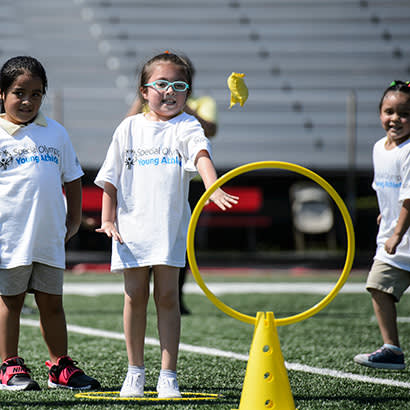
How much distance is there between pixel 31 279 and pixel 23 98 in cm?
69

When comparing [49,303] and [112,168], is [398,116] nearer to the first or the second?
[112,168]

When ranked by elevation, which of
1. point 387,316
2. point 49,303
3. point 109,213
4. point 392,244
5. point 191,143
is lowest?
point 387,316

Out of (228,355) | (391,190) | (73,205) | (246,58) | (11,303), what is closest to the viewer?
(11,303)

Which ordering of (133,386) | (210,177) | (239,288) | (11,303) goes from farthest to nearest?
(239,288), (11,303), (133,386), (210,177)

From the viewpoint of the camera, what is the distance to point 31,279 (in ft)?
9.21

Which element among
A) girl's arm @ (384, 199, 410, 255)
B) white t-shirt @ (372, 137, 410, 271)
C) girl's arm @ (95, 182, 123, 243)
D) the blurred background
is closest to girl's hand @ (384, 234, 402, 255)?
girl's arm @ (384, 199, 410, 255)

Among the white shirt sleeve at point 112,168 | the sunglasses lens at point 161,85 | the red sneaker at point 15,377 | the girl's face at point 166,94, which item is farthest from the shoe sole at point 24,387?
the sunglasses lens at point 161,85

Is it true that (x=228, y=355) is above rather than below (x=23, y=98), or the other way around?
below

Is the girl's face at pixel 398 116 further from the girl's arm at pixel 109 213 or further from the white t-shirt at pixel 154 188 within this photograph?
the girl's arm at pixel 109 213

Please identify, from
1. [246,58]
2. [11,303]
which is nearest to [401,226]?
[11,303]

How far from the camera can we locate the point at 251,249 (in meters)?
11.3

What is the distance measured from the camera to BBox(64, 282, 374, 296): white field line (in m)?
6.83

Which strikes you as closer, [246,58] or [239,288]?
[239,288]

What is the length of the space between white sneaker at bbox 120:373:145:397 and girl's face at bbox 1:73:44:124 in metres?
1.05
